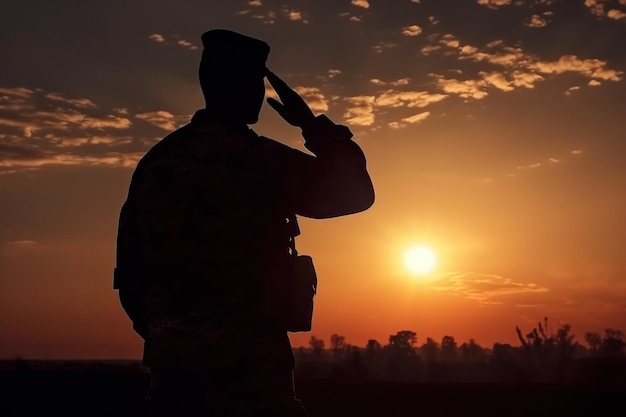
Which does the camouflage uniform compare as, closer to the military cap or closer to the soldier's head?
the soldier's head

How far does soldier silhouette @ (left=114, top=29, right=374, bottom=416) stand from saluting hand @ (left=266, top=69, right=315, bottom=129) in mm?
177

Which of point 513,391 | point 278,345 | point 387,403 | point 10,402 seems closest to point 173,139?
point 278,345

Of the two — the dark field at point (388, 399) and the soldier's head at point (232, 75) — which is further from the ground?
the soldier's head at point (232, 75)

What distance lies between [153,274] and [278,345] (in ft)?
2.67

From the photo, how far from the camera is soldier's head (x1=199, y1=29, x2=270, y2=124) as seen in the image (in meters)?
4.62

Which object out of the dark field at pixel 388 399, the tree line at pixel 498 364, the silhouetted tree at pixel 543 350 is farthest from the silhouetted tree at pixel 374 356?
the dark field at pixel 388 399

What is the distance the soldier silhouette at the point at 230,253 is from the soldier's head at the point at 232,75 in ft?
0.47

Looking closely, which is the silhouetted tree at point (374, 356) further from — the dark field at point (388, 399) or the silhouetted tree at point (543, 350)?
the dark field at point (388, 399)

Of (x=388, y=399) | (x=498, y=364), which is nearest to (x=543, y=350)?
(x=498, y=364)

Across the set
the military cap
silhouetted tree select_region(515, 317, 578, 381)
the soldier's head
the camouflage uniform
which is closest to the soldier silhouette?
the camouflage uniform

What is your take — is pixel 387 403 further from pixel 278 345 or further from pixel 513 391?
pixel 278 345

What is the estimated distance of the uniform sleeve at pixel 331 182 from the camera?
4270 mm

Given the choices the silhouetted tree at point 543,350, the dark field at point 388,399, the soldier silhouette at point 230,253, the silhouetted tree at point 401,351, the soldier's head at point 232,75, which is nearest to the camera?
the soldier silhouette at point 230,253

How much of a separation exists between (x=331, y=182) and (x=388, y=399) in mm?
13729
